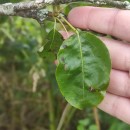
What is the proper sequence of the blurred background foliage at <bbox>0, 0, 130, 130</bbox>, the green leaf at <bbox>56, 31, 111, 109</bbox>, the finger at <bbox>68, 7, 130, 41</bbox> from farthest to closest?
the blurred background foliage at <bbox>0, 0, 130, 130</bbox> → the finger at <bbox>68, 7, 130, 41</bbox> → the green leaf at <bbox>56, 31, 111, 109</bbox>

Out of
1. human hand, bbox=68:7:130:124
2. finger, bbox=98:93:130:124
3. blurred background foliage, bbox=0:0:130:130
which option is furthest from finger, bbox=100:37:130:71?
blurred background foliage, bbox=0:0:130:130

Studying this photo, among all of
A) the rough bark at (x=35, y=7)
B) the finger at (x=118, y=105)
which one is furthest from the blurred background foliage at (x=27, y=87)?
the rough bark at (x=35, y=7)

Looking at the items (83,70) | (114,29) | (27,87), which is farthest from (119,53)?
(27,87)

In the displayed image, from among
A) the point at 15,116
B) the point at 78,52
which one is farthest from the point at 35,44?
the point at 78,52

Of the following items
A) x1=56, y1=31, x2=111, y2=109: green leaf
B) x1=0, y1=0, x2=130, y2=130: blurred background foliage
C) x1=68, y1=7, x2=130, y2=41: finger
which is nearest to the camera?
x1=56, y1=31, x2=111, y2=109: green leaf

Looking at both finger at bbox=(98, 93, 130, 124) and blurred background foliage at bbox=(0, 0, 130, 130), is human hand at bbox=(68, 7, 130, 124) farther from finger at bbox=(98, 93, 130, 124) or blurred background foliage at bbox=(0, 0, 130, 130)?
blurred background foliage at bbox=(0, 0, 130, 130)
